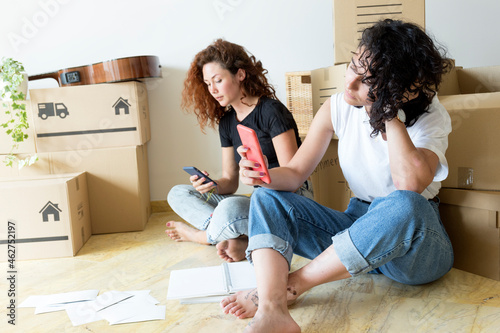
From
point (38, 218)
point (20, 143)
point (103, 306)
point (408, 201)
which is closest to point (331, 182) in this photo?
point (408, 201)

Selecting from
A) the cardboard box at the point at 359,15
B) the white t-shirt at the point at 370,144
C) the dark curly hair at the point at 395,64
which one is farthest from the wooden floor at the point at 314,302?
the cardboard box at the point at 359,15

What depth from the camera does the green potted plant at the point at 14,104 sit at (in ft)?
6.08

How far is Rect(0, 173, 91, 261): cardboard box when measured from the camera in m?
1.68

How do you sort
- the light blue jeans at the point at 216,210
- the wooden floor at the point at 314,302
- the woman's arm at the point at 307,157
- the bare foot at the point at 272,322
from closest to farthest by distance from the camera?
the bare foot at the point at 272,322, the wooden floor at the point at 314,302, the woman's arm at the point at 307,157, the light blue jeans at the point at 216,210

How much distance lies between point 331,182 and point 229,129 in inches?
19.0

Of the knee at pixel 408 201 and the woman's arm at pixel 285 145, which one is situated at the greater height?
the woman's arm at pixel 285 145

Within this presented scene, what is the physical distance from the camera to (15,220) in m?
1.68

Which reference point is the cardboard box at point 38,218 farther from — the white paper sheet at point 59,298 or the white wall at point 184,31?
the white wall at point 184,31

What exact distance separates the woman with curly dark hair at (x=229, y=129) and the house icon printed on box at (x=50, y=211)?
43 centimetres

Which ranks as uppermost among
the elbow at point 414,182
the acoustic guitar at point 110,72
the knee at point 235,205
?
the acoustic guitar at point 110,72

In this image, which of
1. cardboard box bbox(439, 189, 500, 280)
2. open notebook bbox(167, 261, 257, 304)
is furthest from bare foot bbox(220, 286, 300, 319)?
cardboard box bbox(439, 189, 500, 280)

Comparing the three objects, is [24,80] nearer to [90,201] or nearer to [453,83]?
[90,201]

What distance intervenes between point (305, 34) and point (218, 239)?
1.20 m

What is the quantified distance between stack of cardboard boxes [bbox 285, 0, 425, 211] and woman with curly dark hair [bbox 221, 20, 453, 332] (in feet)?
1.43
